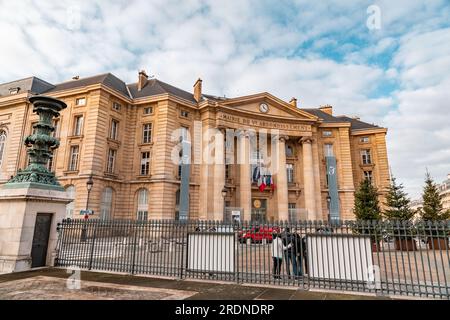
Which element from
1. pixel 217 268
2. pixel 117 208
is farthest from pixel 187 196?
pixel 217 268

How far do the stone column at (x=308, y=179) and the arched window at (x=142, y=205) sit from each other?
18735 mm

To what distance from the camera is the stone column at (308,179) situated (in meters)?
32.6

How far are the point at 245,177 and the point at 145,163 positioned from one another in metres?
11.1

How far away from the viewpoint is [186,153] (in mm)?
28906

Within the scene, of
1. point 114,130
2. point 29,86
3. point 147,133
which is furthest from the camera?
point 29,86


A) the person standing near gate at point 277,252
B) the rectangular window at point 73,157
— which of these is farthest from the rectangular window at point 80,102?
the person standing near gate at point 277,252

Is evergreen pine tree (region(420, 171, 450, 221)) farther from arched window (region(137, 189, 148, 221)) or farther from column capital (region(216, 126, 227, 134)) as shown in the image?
arched window (region(137, 189, 148, 221))

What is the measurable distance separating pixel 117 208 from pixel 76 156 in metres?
6.45

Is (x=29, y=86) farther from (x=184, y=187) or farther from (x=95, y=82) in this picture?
(x=184, y=187)

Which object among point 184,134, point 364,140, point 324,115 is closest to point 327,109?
point 324,115

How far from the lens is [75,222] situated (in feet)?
33.1

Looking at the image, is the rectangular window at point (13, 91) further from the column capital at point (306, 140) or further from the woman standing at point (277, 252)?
the woman standing at point (277, 252)

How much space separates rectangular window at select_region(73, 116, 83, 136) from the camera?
88.9 feet
